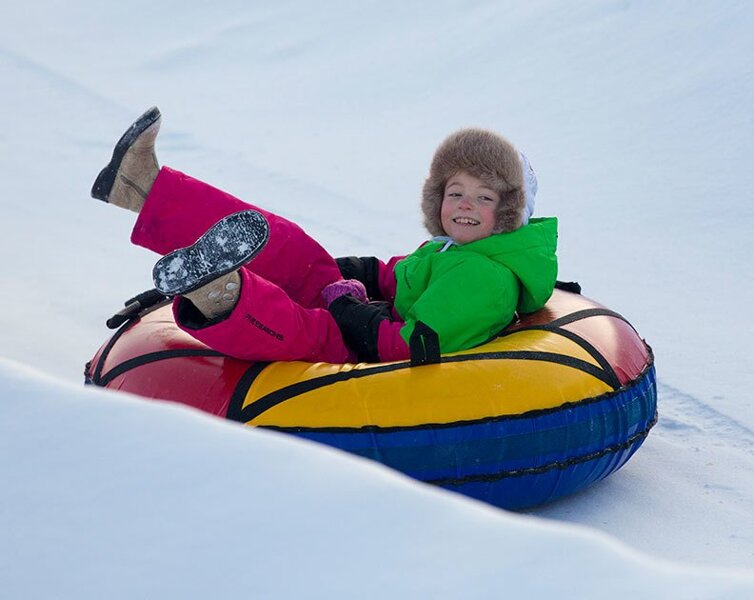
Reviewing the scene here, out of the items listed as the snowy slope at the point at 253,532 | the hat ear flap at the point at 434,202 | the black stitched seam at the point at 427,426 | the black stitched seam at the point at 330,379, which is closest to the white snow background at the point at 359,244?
the snowy slope at the point at 253,532

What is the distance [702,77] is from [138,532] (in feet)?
23.1

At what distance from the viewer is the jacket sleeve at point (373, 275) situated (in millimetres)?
3660

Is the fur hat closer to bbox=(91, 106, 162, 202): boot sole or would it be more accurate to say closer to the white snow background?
the white snow background

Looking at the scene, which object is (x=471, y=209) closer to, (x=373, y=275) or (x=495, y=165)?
(x=495, y=165)

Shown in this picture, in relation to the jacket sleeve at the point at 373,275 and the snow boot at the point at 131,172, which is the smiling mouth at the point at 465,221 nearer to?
the jacket sleeve at the point at 373,275

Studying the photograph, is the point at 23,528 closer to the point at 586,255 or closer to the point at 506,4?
the point at 586,255

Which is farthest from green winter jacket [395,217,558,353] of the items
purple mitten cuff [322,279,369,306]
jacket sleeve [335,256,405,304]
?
jacket sleeve [335,256,405,304]

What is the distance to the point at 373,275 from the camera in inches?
145

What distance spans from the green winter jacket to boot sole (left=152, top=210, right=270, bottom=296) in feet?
1.55

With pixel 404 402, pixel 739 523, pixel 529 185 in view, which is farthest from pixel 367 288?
pixel 739 523

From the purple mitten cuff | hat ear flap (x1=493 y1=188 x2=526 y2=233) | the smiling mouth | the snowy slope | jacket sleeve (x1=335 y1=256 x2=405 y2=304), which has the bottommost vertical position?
the snowy slope

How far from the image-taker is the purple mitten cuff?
10.7 feet

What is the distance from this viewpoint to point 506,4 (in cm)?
1053

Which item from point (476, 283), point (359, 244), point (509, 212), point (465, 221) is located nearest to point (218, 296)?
point (476, 283)
